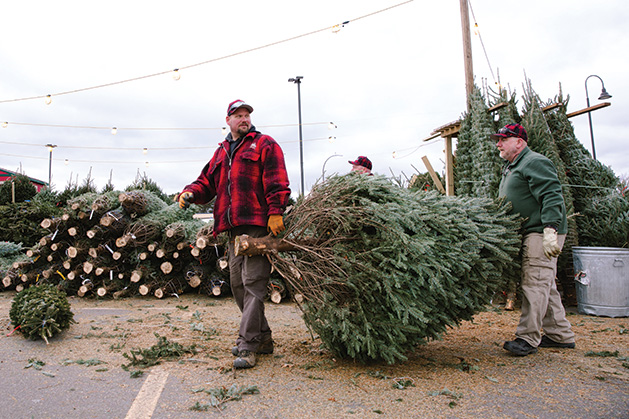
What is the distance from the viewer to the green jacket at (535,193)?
349 cm

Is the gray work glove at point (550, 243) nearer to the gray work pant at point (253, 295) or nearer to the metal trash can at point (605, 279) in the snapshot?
the gray work pant at point (253, 295)

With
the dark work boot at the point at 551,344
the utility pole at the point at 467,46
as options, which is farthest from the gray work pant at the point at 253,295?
the utility pole at the point at 467,46

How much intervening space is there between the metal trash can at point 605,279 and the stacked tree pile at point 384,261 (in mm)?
2677

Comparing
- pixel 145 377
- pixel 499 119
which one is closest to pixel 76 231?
pixel 145 377

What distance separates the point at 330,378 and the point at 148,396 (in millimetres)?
1224

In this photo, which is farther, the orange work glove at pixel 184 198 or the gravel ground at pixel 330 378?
the orange work glove at pixel 184 198

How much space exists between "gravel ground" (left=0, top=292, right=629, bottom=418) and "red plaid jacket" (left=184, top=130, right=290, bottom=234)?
3.97 ft

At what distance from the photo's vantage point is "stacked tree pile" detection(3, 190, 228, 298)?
6891 millimetres

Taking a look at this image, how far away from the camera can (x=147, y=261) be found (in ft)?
23.4

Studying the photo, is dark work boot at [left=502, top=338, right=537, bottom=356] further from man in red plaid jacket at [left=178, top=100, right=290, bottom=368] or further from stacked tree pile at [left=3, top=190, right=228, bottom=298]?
stacked tree pile at [left=3, top=190, right=228, bottom=298]

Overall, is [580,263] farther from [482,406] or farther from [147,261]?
[147,261]

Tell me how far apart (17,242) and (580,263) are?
10.9 meters

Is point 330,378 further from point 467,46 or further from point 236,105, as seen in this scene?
point 467,46

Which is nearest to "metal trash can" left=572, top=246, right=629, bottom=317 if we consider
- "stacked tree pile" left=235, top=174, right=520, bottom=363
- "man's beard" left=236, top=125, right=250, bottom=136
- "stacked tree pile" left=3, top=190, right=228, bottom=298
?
"stacked tree pile" left=235, top=174, right=520, bottom=363
